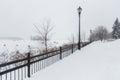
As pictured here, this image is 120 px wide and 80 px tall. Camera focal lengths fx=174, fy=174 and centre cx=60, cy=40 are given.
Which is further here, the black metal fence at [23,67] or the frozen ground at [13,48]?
the frozen ground at [13,48]

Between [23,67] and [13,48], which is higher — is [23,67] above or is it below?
above

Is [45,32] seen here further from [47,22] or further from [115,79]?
[115,79]

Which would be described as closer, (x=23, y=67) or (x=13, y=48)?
(x=23, y=67)

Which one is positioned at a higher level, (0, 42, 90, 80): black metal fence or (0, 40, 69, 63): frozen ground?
(0, 42, 90, 80): black metal fence

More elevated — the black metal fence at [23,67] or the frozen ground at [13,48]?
the black metal fence at [23,67]

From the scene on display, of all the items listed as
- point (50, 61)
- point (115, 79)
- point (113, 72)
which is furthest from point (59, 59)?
point (115, 79)

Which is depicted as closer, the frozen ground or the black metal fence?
the black metal fence

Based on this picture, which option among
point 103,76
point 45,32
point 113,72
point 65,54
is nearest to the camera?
point 103,76

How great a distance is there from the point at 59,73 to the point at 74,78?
1006mm

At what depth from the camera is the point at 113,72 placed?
24.1 ft

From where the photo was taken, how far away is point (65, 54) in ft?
43.5

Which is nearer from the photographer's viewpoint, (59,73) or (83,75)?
(83,75)

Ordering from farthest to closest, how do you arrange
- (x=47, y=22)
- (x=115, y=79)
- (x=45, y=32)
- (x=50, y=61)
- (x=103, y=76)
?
(x=47, y=22), (x=45, y=32), (x=50, y=61), (x=103, y=76), (x=115, y=79)

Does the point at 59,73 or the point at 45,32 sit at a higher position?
the point at 45,32
